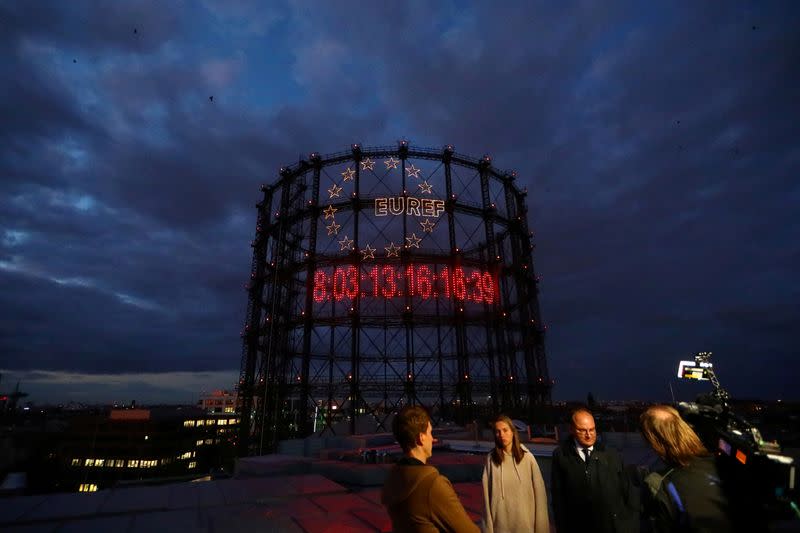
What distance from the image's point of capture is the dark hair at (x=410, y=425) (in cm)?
234

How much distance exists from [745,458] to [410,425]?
2.04 meters

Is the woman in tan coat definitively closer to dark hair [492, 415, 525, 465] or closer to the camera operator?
dark hair [492, 415, 525, 465]

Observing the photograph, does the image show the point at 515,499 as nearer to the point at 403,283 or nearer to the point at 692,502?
the point at 692,502

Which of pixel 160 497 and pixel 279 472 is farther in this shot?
pixel 279 472

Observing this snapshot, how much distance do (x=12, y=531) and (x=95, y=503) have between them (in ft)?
4.58

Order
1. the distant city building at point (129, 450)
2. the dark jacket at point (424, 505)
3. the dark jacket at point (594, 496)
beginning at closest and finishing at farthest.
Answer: the dark jacket at point (424, 505), the dark jacket at point (594, 496), the distant city building at point (129, 450)

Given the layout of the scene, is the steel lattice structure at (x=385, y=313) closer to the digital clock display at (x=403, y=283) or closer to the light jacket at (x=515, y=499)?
the digital clock display at (x=403, y=283)

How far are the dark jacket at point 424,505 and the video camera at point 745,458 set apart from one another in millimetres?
1729

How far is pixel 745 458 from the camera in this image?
2.29 metres

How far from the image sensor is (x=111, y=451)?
60562 millimetres

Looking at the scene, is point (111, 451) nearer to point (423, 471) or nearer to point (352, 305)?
point (352, 305)

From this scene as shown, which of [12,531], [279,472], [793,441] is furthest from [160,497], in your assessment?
[793,441]

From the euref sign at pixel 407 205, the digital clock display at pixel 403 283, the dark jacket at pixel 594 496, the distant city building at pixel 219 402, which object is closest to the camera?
the dark jacket at pixel 594 496

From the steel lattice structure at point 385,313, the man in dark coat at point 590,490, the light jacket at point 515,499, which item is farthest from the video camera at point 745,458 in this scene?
the steel lattice structure at point 385,313
